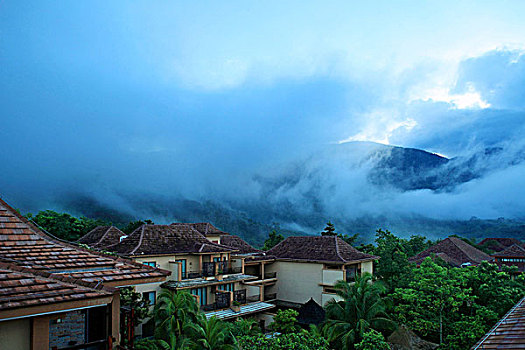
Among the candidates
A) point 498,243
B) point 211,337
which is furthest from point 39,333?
point 498,243

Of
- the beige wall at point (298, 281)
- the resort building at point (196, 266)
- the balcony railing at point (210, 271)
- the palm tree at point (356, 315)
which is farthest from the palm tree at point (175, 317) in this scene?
the beige wall at point (298, 281)

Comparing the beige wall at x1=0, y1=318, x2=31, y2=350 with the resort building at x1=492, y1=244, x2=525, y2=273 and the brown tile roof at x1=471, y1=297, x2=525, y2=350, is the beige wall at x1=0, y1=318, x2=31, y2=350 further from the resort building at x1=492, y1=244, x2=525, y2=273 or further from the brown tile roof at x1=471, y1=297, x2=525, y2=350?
the resort building at x1=492, y1=244, x2=525, y2=273

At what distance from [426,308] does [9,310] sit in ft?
70.1

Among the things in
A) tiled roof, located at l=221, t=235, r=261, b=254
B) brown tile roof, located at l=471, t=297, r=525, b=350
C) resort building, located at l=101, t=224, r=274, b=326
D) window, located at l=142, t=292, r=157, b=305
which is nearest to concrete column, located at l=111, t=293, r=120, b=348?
brown tile roof, located at l=471, t=297, r=525, b=350

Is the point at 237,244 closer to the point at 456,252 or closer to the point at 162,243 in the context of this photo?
the point at 162,243

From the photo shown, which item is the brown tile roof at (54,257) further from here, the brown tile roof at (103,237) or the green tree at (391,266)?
the green tree at (391,266)

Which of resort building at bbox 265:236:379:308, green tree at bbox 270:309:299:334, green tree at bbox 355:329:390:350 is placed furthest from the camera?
resort building at bbox 265:236:379:308

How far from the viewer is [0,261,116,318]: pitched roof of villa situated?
14.6 feet

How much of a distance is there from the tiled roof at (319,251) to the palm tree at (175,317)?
35.0 ft

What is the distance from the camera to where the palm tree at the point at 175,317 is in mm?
17891

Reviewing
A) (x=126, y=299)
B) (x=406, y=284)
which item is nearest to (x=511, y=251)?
(x=406, y=284)

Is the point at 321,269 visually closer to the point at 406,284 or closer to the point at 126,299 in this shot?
the point at 406,284

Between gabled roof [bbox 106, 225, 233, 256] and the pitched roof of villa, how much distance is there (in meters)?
19.0

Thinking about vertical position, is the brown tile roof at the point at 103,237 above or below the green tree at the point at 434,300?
above
